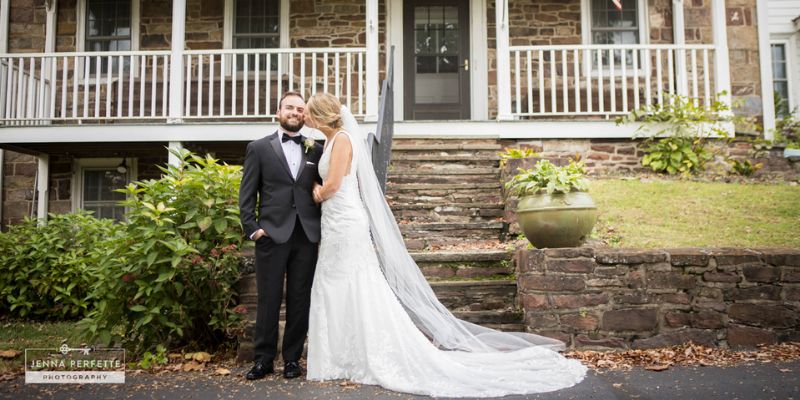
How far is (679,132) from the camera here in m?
7.68

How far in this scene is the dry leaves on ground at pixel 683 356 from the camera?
358 centimetres

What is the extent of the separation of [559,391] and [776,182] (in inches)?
239

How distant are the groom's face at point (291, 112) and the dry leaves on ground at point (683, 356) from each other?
7.81 ft

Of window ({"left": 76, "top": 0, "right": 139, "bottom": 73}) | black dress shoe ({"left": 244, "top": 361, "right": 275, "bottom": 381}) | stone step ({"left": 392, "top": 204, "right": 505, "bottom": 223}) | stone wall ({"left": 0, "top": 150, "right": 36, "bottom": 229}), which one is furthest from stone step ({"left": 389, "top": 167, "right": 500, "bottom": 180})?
stone wall ({"left": 0, "top": 150, "right": 36, "bottom": 229})

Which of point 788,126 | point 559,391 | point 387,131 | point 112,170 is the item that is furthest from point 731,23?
point 112,170

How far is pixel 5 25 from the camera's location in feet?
29.6

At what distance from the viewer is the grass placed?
4125mm

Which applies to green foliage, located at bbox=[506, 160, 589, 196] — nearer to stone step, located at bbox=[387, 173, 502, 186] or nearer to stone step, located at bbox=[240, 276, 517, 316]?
stone step, located at bbox=[240, 276, 517, 316]

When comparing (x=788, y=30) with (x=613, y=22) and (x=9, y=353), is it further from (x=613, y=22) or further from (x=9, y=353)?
(x=9, y=353)

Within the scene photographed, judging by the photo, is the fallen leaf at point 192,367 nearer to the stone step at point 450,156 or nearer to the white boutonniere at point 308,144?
the white boutonniere at point 308,144

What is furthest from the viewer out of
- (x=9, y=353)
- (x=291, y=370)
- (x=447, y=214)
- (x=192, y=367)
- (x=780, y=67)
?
(x=780, y=67)

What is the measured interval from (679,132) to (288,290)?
20.7ft

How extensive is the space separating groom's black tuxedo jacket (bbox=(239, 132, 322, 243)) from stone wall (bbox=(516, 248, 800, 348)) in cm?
158

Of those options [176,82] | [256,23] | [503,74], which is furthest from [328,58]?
[503,74]
